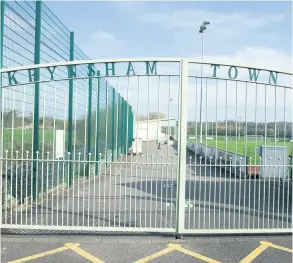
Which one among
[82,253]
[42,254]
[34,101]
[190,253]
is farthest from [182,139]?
[34,101]

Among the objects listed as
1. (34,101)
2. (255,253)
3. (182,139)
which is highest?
(34,101)

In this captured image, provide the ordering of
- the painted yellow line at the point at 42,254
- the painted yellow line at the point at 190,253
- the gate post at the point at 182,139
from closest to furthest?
the painted yellow line at the point at 42,254 → the painted yellow line at the point at 190,253 → the gate post at the point at 182,139

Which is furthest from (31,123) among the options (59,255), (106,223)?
(59,255)

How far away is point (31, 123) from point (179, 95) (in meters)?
3.68

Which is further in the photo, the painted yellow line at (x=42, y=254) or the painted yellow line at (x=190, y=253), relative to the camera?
the painted yellow line at (x=190, y=253)

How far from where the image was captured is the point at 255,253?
4.73m

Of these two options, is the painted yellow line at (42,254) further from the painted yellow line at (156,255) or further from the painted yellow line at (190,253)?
the painted yellow line at (190,253)

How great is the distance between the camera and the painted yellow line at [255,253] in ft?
14.7

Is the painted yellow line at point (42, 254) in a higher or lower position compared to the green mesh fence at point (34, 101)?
lower

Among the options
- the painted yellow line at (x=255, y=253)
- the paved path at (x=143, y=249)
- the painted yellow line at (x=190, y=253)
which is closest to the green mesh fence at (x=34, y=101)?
the paved path at (x=143, y=249)

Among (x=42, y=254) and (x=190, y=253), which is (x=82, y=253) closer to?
(x=42, y=254)

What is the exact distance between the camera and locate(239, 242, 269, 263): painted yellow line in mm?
4484

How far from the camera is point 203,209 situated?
7.06 m

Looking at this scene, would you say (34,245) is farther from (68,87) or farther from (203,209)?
(68,87)
